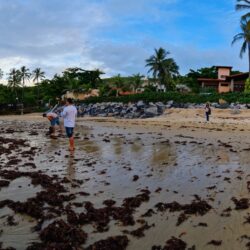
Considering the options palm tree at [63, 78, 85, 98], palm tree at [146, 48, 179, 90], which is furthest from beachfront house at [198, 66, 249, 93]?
palm tree at [63, 78, 85, 98]

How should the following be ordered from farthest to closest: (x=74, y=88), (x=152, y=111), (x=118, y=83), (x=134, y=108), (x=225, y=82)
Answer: (x=74, y=88), (x=118, y=83), (x=225, y=82), (x=134, y=108), (x=152, y=111)

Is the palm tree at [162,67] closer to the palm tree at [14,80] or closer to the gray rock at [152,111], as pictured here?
the gray rock at [152,111]

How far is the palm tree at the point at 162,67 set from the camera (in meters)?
68.9

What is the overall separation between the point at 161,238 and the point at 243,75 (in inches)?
2177

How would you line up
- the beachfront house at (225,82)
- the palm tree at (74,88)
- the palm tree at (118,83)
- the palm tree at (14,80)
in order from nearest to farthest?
the beachfront house at (225,82), the palm tree at (118,83), the palm tree at (74,88), the palm tree at (14,80)

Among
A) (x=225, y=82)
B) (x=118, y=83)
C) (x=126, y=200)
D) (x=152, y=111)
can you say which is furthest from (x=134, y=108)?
(x=126, y=200)

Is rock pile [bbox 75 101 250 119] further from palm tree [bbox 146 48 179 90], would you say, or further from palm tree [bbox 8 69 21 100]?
palm tree [bbox 8 69 21 100]

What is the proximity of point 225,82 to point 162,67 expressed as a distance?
11.8 metres

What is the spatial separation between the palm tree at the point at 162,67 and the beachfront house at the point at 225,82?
19.6ft

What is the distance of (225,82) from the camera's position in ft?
206

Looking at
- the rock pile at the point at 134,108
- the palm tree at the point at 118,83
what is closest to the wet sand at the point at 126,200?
the rock pile at the point at 134,108

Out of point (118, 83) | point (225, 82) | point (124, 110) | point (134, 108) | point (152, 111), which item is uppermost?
point (118, 83)

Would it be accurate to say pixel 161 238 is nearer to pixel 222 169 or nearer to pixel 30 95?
pixel 222 169

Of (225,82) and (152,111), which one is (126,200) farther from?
(225,82)
